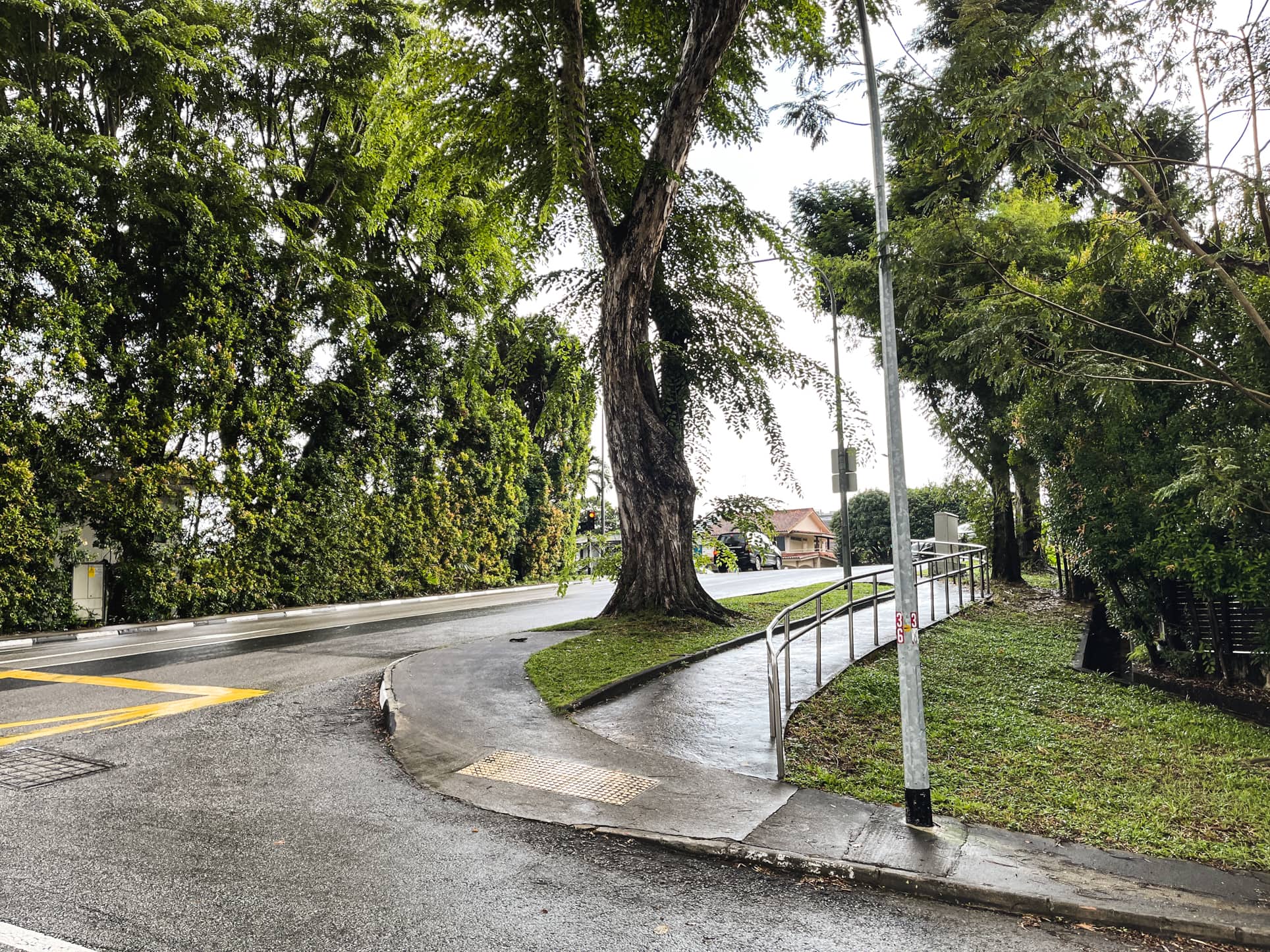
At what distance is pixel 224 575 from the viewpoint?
57.9 ft

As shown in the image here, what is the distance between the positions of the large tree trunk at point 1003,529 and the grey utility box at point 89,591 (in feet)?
66.5

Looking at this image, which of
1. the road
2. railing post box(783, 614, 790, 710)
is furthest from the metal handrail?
the road

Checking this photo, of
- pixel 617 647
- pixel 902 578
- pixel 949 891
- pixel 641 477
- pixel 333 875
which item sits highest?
pixel 641 477

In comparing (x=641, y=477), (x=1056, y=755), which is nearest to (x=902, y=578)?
(x=1056, y=755)

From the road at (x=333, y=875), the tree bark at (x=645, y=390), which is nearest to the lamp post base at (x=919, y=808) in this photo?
the road at (x=333, y=875)

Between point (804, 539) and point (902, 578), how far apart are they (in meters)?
73.3

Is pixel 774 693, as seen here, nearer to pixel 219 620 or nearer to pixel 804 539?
pixel 219 620

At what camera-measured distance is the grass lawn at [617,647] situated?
876cm

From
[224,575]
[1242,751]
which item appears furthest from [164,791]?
[224,575]

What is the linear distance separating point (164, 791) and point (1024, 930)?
5.57 meters

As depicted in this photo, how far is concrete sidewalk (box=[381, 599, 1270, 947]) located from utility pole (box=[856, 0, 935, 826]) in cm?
26

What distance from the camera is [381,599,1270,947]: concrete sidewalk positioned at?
161 inches

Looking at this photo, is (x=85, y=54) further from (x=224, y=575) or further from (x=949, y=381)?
(x=949, y=381)

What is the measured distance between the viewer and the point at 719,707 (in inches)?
312
